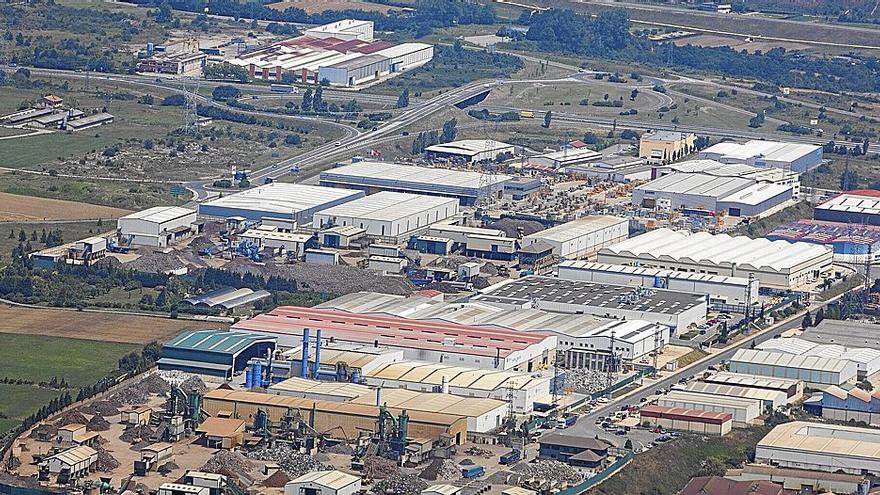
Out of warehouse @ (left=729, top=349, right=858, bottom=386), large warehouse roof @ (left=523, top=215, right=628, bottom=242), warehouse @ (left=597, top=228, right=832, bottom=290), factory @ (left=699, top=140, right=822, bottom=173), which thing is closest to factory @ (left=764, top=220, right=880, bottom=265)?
warehouse @ (left=597, top=228, right=832, bottom=290)

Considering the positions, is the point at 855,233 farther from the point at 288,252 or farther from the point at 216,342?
the point at 216,342

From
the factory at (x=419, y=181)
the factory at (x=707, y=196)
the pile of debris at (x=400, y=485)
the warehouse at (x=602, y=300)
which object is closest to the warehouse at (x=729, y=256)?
the warehouse at (x=602, y=300)

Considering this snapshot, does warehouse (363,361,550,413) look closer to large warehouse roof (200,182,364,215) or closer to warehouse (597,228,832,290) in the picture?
warehouse (597,228,832,290)

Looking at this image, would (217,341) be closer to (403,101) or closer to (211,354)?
(211,354)

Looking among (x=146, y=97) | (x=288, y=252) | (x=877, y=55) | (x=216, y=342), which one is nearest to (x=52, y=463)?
(x=216, y=342)

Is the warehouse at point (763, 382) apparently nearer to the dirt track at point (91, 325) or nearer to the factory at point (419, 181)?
the dirt track at point (91, 325)
